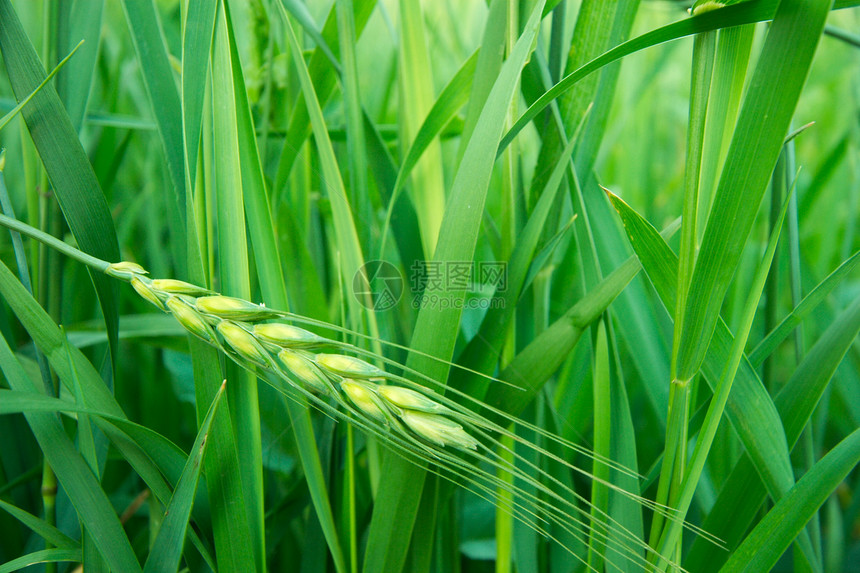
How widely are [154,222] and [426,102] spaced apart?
14.9 inches

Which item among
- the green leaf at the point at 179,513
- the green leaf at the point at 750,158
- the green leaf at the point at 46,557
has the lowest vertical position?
the green leaf at the point at 46,557

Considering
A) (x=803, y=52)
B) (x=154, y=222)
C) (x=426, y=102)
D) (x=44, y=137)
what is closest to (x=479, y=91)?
(x=426, y=102)

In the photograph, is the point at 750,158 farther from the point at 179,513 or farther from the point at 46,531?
the point at 46,531

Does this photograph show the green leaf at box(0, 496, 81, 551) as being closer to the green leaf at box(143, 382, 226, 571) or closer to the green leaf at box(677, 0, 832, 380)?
the green leaf at box(143, 382, 226, 571)

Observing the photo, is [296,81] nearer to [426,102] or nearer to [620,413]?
[426,102]

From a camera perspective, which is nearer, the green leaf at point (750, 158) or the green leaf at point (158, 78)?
the green leaf at point (750, 158)

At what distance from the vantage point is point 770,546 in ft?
0.98

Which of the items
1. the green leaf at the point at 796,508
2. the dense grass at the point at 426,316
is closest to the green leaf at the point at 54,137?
the dense grass at the point at 426,316

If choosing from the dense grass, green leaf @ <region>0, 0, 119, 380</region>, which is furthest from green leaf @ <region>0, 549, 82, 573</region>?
green leaf @ <region>0, 0, 119, 380</region>

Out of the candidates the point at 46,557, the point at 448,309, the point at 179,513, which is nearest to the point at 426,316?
the point at 448,309

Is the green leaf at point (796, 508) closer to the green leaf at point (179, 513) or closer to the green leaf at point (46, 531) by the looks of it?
the green leaf at point (179, 513)

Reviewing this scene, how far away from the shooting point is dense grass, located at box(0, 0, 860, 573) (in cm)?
27

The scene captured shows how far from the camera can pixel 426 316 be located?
31cm

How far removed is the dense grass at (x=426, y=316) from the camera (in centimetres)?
27
